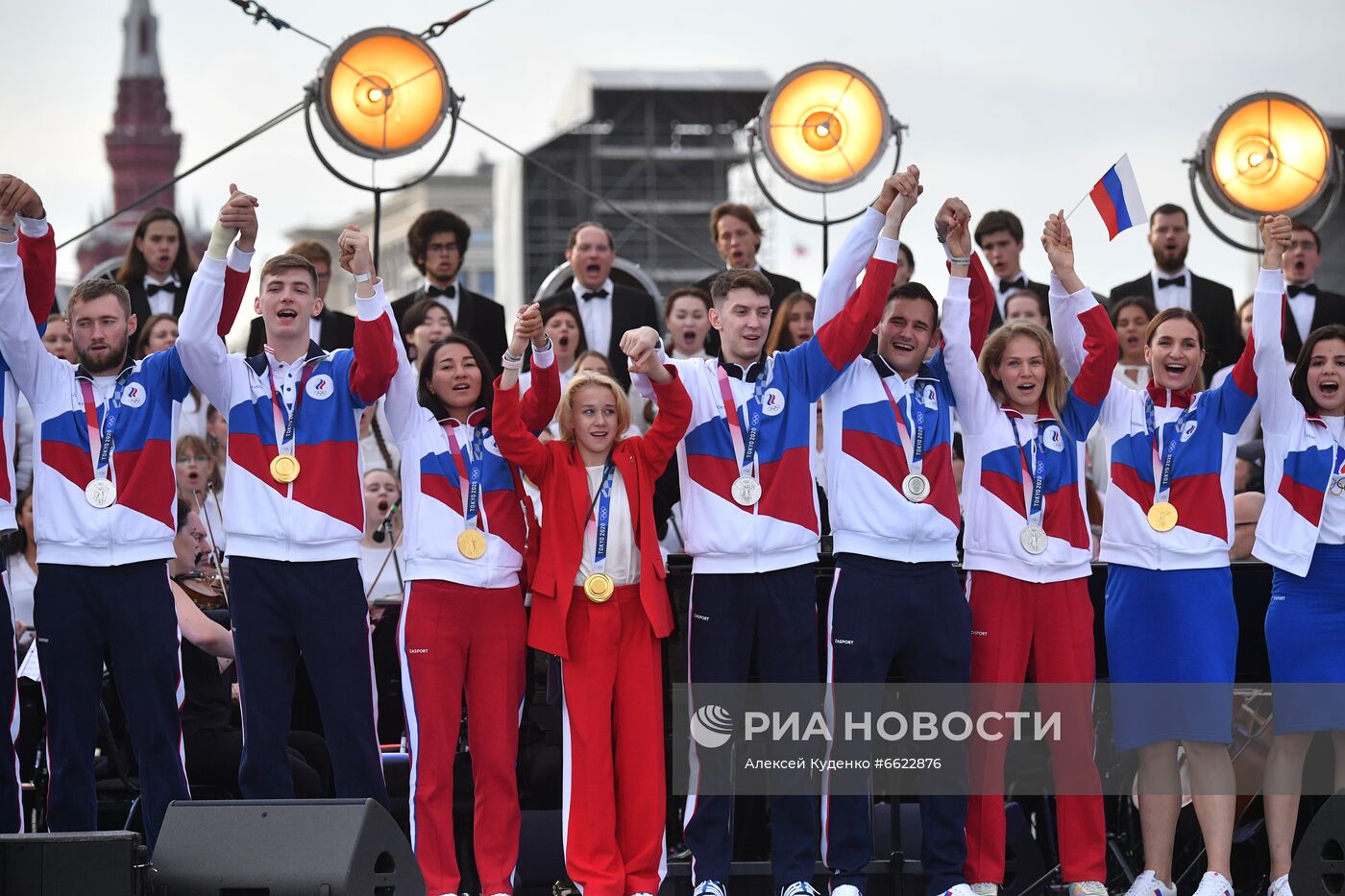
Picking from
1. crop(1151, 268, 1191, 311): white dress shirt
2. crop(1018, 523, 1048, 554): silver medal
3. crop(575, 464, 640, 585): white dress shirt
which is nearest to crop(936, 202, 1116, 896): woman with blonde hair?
crop(1018, 523, 1048, 554): silver medal

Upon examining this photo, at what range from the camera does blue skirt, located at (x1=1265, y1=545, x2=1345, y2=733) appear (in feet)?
19.4

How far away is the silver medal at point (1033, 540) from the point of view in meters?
5.82

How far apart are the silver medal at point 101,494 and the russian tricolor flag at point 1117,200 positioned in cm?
355

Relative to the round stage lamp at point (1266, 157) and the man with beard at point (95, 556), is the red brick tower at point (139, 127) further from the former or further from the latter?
the man with beard at point (95, 556)

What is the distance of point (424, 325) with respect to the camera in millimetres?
7449

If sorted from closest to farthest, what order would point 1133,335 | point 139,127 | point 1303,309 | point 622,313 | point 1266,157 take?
point 1133,335, point 622,313, point 1303,309, point 1266,157, point 139,127

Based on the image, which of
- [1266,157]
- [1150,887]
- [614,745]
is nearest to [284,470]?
[614,745]

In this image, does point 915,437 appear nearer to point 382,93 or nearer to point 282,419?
point 282,419

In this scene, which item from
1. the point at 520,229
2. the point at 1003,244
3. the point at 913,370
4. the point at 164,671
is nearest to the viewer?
the point at 164,671

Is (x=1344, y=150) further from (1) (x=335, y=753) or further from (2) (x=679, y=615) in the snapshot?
(1) (x=335, y=753)

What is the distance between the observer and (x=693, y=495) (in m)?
5.86

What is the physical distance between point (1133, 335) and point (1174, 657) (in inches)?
89.0

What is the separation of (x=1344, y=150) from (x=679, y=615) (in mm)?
4853

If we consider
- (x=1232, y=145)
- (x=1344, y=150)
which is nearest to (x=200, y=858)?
(x=1232, y=145)
